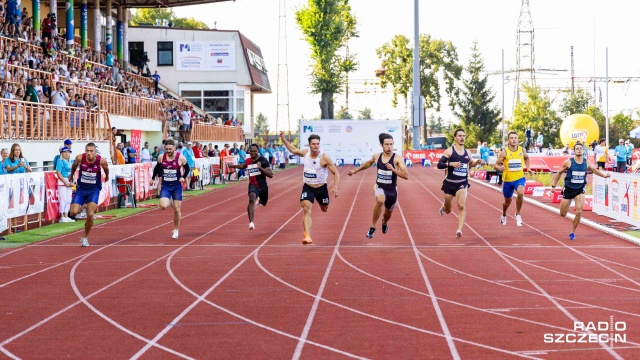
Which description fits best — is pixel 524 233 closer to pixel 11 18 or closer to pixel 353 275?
pixel 353 275

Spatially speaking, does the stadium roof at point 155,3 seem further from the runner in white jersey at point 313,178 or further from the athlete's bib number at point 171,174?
the runner in white jersey at point 313,178

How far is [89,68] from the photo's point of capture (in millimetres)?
40938

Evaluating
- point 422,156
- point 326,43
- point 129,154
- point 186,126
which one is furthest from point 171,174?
point 326,43

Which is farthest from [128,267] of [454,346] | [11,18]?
[11,18]

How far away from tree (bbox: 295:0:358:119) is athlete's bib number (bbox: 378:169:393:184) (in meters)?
61.6

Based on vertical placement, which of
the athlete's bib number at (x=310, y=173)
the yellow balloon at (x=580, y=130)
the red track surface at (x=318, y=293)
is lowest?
the red track surface at (x=318, y=293)

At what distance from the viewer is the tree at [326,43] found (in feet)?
256

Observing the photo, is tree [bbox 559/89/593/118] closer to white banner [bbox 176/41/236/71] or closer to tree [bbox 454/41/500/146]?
tree [bbox 454/41/500/146]

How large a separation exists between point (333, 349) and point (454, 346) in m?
1.10

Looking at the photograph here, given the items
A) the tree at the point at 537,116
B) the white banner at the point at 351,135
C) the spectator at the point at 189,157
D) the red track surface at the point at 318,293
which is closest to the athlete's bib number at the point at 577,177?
the red track surface at the point at 318,293

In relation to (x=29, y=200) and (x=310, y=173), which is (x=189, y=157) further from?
(x=310, y=173)

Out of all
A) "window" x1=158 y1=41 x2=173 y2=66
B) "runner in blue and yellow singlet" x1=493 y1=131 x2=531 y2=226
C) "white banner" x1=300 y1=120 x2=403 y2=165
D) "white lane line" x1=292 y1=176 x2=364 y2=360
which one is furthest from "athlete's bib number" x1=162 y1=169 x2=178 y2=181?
"window" x1=158 y1=41 x2=173 y2=66

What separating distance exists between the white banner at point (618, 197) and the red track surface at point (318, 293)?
1142mm

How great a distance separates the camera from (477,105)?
107625mm
